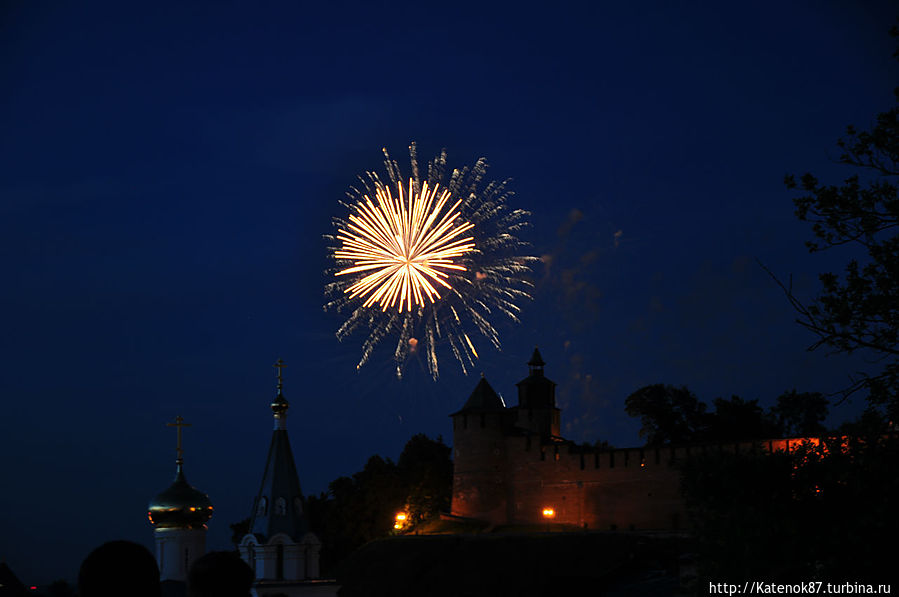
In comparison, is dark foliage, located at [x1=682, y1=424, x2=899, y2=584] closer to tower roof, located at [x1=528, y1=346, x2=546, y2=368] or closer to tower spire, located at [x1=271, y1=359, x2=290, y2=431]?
tower spire, located at [x1=271, y1=359, x2=290, y2=431]

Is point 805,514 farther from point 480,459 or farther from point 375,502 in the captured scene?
point 375,502

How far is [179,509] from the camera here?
112 feet

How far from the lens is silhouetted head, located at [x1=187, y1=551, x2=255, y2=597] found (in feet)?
16.3

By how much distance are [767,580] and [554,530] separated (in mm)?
38289

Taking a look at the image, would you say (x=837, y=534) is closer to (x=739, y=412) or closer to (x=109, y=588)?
(x=109, y=588)

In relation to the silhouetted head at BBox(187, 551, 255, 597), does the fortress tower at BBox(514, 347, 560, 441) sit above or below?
above

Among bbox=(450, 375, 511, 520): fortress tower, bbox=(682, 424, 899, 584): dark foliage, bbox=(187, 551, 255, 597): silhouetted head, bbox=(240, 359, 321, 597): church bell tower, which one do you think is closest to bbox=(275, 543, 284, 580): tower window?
bbox=(240, 359, 321, 597): church bell tower

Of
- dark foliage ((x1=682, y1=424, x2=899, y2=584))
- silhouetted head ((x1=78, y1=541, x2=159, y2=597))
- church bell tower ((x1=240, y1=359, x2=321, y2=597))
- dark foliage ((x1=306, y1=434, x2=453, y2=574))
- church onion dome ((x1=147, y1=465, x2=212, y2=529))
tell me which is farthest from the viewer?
dark foliage ((x1=306, y1=434, x2=453, y2=574))

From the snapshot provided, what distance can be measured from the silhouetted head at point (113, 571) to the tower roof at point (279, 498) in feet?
93.1

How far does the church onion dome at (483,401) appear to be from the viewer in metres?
57.6

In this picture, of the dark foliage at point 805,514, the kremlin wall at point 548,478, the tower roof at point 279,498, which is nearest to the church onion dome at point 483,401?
the kremlin wall at point 548,478

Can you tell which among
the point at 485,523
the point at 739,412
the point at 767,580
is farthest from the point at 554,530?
the point at 767,580

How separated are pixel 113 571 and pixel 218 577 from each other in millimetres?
462

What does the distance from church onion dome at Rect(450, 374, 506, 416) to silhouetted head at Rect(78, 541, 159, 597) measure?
173ft
